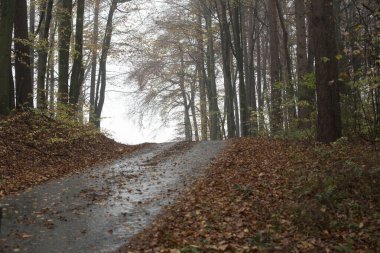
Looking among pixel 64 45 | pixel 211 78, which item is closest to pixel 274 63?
pixel 64 45

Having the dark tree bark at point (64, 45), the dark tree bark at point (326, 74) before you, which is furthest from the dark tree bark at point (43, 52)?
the dark tree bark at point (326, 74)

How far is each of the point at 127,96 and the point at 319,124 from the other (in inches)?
987

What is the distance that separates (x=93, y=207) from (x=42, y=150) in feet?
19.2

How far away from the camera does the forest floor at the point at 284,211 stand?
5859mm

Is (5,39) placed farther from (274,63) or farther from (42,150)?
(274,63)

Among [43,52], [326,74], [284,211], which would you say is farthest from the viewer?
[43,52]

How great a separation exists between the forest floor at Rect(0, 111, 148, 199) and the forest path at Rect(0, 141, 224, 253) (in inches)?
32.4

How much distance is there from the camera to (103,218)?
24.8 ft

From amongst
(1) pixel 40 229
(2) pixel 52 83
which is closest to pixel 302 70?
(1) pixel 40 229

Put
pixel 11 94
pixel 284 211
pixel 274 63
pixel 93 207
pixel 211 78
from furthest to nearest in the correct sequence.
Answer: pixel 211 78
pixel 274 63
pixel 11 94
pixel 93 207
pixel 284 211

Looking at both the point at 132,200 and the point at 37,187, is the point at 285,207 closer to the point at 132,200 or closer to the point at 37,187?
the point at 132,200

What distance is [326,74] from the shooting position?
1126 centimetres

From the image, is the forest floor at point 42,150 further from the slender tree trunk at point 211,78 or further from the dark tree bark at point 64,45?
the slender tree trunk at point 211,78

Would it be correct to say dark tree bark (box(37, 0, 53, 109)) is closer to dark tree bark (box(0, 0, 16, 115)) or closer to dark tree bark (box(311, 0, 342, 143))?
dark tree bark (box(0, 0, 16, 115))
